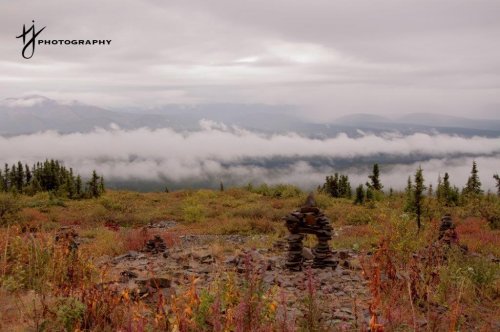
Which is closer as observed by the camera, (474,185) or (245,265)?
(245,265)

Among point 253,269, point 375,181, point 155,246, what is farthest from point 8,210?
point 375,181

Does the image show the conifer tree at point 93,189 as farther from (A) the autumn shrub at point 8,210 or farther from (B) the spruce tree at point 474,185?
(B) the spruce tree at point 474,185

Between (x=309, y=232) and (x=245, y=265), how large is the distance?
7.09 meters

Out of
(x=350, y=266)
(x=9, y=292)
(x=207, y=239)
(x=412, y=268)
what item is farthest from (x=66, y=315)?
(x=207, y=239)

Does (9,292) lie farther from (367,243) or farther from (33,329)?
(367,243)

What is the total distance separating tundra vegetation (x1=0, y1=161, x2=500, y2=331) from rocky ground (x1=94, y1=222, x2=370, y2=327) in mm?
159

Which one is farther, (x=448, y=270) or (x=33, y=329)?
(x=448, y=270)

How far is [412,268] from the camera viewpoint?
716cm

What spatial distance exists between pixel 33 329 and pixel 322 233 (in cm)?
798

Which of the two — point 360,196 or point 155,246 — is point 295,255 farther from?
point 360,196

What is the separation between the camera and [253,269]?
22.6 feet

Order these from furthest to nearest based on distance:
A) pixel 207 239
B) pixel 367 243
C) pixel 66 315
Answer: pixel 207 239 → pixel 367 243 → pixel 66 315

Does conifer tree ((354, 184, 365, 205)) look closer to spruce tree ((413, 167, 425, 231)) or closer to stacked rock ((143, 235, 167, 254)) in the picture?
spruce tree ((413, 167, 425, 231))

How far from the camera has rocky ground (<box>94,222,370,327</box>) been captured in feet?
25.1
